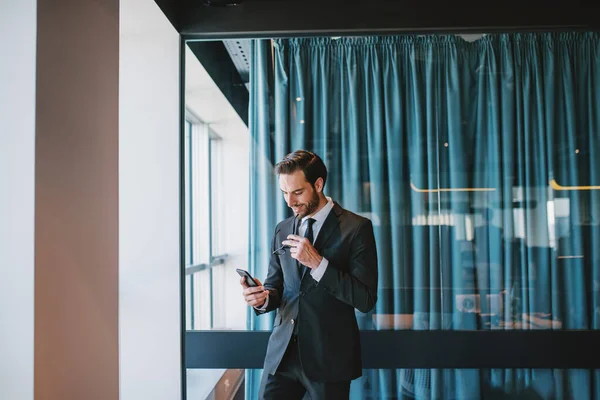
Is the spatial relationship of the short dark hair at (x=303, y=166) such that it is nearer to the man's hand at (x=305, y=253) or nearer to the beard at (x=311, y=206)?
the beard at (x=311, y=206)

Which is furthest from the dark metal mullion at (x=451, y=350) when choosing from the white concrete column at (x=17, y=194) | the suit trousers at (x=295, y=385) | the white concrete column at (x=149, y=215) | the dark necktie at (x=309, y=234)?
the white concrete column at (x=17, y=194)

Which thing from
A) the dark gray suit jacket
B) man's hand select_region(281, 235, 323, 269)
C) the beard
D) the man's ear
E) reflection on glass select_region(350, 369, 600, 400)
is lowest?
reflection on glass select_region(350, 369, 600, 400)

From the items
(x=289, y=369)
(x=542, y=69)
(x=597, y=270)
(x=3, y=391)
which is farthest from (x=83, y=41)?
(x=597, y=270)

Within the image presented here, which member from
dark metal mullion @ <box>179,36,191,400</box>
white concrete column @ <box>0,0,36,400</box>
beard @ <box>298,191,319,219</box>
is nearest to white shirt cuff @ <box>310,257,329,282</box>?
beard @ <box>298,191,319,219</box>

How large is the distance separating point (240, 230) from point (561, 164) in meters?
1.70

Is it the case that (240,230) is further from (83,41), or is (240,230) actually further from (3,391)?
(3,391)

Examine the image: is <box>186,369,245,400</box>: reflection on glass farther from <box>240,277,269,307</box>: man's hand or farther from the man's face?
the man's face

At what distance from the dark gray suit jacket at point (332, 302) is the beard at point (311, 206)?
0.07 metres

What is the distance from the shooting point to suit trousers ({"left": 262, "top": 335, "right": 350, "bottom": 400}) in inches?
72.4

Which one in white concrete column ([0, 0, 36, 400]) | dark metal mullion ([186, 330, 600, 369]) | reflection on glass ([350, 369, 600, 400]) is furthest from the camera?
reflection on glass ([350, 369, 600, 400])

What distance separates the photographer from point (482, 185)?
269 centimetres

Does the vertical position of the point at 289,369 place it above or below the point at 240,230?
below

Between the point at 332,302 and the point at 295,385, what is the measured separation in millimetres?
350

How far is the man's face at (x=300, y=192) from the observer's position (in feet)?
6.36
